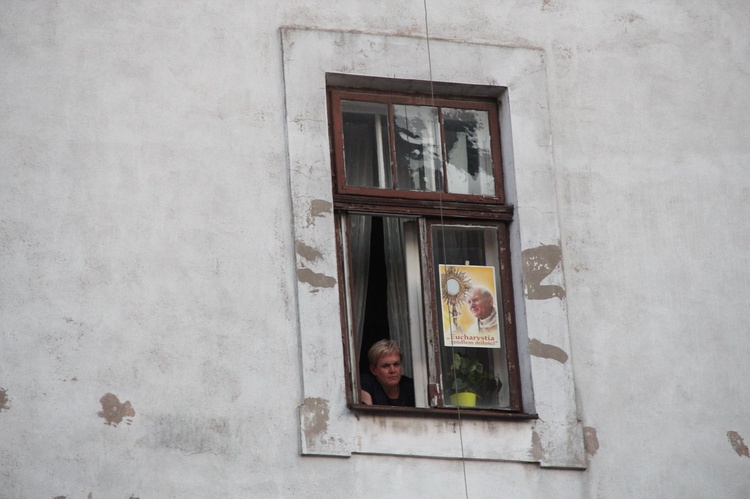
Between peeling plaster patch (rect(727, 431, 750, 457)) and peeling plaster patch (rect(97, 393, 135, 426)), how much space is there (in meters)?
3.49

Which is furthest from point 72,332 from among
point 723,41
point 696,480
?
point 723,41

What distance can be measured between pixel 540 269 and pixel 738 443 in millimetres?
1533

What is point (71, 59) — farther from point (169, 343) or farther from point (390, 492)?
point (390, 492)

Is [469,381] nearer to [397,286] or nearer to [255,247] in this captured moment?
[397,286]

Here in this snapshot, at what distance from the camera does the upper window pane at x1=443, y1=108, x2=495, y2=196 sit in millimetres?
9773

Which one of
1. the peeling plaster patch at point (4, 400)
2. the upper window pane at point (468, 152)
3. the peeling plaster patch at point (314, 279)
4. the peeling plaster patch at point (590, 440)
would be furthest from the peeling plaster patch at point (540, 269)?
the peeling plaster patch at point (4, 400)

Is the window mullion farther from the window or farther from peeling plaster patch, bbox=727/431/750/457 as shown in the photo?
peeling plaster patch, bbox=727/431/750/457

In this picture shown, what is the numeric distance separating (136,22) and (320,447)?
2.62 metres

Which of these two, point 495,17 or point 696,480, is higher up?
point 495,17

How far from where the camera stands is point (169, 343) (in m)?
8.72

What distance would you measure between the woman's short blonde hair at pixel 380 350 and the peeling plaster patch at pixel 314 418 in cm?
58

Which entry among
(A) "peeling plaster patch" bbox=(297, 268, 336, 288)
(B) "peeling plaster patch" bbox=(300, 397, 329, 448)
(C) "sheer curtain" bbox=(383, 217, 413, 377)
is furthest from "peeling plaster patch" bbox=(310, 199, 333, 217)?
(B) "peeling plaster patch" bbox=(300, 397, 329, 448)

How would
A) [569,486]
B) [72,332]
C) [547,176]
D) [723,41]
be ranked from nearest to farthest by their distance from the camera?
[72,332], [569,486], [547,176], [723,41]

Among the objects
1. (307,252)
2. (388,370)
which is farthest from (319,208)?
(388,370)
